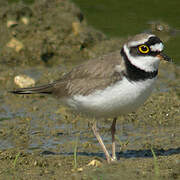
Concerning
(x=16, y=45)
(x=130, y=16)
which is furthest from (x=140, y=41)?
(x=130, y=16)

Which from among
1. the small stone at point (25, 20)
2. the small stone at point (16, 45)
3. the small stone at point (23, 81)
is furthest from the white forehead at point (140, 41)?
the small stone at point (25, 20)

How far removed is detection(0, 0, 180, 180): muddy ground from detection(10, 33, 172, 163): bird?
0.73 metres

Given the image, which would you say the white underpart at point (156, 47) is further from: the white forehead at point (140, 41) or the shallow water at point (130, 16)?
the shallow water at point (130, 16)

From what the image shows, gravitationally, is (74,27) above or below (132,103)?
below

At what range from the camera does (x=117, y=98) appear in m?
6.23

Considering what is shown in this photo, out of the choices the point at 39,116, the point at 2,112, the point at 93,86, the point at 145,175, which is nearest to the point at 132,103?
the point at 93,86

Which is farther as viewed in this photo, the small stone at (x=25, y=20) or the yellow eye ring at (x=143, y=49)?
the small stone at (x=25, y=20)

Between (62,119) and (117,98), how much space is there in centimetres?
252

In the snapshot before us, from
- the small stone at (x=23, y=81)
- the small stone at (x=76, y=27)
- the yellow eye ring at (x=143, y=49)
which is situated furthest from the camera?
the small stone at (x=76, y=27)

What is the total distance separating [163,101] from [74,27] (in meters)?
3.96

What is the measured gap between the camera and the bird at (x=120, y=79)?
622 centimetres

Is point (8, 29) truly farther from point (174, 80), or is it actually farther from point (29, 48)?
point (174, 80)

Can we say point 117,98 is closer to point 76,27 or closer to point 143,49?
point 143,49

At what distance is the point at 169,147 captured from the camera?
724 cm
